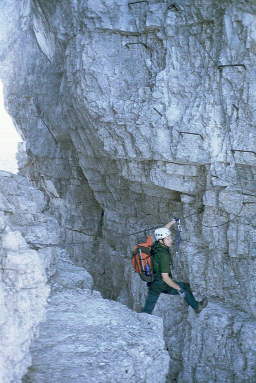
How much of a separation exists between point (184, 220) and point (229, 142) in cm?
237

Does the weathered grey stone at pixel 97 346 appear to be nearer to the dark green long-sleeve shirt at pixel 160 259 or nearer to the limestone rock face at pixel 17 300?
the limestone rock face at pixel 17 300

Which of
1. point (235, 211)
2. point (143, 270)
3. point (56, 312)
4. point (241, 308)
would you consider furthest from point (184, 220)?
point (56, 312)

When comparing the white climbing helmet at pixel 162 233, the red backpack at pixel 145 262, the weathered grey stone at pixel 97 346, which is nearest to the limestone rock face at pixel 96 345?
the weathered grey stone at pixel 97 346

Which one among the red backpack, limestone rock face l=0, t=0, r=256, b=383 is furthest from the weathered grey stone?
limestone rock face l=0, t=0, r=256, b=383

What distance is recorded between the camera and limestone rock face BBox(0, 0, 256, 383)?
977 cm

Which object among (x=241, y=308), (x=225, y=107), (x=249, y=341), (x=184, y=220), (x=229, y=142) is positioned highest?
(x=225, y=107)

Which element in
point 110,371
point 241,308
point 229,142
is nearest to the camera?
point 110,371

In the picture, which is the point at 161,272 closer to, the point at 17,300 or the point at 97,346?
the point at 97,346

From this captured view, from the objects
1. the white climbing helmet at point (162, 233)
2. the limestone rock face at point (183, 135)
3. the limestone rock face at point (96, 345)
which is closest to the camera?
the limestone rock face at point (96, 345)

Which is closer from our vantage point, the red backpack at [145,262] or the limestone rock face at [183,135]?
the red backpack at [145,262]

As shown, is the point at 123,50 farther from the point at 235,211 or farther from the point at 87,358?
the point at 87,358

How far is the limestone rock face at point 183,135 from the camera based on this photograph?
9773 mm

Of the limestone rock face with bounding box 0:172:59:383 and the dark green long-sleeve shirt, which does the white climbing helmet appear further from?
the limestone rock face with bounding box 0:172:59:383

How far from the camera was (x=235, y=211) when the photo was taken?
10203mm
